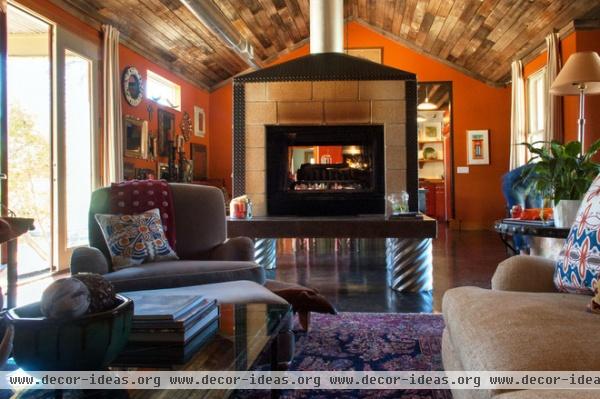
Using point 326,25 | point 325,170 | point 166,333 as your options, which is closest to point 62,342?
point 166,333

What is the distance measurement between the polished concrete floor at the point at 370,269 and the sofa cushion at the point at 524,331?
166cm

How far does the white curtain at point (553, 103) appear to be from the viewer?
5883 millimetres

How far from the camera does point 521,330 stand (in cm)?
113

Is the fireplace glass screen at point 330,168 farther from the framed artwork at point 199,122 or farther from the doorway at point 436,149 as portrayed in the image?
the framed artwork at point 199,122

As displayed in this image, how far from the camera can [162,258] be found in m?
2.63

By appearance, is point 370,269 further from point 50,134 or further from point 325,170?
point 50,134

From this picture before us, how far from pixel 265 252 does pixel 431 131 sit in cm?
794

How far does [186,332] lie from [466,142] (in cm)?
820

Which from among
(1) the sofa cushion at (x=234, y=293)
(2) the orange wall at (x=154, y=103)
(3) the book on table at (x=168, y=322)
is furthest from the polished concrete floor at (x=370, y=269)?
(2) the orange wall at (x=154, y=103)

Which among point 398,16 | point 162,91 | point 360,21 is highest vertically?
point 360,21

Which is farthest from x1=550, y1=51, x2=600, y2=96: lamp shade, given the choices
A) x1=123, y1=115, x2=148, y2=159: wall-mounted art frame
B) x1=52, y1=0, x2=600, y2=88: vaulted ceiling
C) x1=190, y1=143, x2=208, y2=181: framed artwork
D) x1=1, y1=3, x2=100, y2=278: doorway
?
x1=190, y1=143, x2=208, y2=181: framed artwork

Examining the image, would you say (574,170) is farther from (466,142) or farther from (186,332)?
(466,142)

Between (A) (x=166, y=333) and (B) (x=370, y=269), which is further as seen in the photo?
(B) (x=370, y=269)

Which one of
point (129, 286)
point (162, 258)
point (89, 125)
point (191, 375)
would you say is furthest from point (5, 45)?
point (191, 375)
